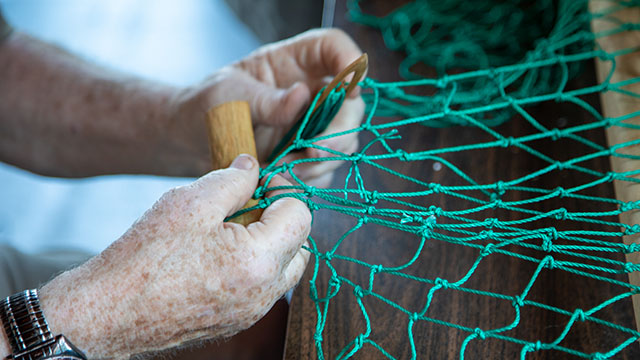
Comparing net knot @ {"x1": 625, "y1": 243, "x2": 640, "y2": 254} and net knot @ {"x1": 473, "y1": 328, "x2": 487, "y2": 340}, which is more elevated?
net knot @ {"x1": 625, "y1": 243, "x2": 640, "y2": 254}

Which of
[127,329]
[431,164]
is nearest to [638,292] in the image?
[431,164]

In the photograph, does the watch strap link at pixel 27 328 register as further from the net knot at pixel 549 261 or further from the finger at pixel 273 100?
the net knot at pixel 549 261

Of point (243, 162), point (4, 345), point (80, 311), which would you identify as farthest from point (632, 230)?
point (4, 345)

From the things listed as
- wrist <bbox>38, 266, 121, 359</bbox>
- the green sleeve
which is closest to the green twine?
wrist <bbox>38, 266, 121, 359</bbox>

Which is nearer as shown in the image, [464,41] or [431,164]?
[431,164]

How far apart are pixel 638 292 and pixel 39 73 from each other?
4.12 feet

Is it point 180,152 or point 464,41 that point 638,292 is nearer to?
point 464,41

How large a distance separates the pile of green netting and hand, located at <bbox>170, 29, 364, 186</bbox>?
0.05m

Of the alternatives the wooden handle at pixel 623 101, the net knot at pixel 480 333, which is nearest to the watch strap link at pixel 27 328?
the net knot at pixel 480 333

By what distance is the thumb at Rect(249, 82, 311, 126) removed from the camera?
96 centimetres

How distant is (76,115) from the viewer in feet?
4.15

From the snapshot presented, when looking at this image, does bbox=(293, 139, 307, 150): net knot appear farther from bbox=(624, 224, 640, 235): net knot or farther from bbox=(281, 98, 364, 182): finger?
bbox=(624, 224, 640, 235): net knot

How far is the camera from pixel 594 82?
1.03 m

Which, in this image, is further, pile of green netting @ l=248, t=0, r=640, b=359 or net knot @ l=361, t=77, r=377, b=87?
net knot @ l=361, t=77, r=377, b=87
